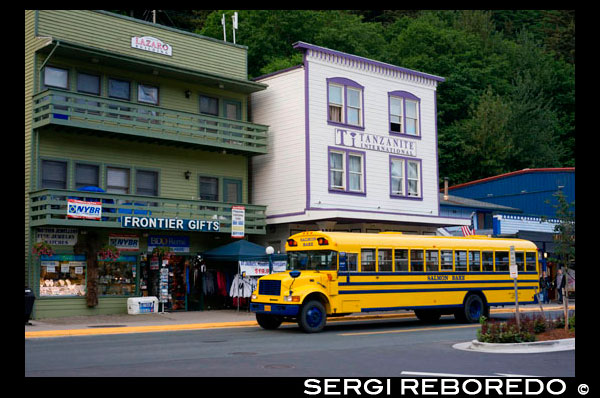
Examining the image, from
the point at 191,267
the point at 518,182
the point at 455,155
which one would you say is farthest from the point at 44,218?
the point at 455,155

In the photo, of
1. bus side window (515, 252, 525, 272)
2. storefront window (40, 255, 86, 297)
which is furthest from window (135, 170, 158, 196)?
bus side window (515, 252, 525, 272)

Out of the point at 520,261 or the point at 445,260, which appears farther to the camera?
the point at 520,261

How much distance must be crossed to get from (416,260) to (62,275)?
13.2 meters

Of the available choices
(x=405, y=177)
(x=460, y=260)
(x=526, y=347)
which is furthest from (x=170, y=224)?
(x=526, y=347)

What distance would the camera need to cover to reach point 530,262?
27312 mm

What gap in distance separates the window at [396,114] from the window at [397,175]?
161cm

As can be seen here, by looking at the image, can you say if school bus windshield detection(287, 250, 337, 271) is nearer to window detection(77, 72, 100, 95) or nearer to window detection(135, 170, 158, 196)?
window detection(135, 170, 158, 196)

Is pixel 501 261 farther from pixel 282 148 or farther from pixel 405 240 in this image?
pixel 282 148

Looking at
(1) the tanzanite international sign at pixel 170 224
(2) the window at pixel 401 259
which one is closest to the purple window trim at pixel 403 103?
(1) the tanzanite international sign at pixel 170 224

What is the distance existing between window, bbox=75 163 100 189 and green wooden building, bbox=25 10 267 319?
0.14ft

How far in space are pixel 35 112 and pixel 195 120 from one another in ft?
22.3

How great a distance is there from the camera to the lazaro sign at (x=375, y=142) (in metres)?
34.7

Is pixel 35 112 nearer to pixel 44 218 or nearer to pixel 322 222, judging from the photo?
pixel 44 218

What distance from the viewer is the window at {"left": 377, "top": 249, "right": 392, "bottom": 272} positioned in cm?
2316
